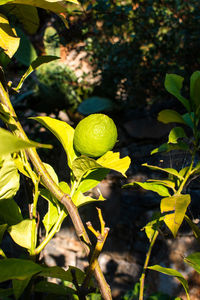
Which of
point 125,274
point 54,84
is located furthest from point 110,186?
point 54,84

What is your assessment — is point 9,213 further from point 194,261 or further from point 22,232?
point 194,261

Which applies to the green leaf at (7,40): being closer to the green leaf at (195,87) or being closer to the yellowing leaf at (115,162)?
the yellowing leaf at (115,162)

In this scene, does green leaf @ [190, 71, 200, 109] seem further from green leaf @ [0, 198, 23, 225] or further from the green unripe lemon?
green leaf @ [0, 198, 23, 225]

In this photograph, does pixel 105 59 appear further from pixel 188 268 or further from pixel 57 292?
pixel 57 292

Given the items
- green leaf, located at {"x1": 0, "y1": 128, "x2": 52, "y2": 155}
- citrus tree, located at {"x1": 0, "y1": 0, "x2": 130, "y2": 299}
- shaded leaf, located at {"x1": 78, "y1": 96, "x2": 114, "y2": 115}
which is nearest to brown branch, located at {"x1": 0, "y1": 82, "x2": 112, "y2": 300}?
citrus tree, located at {"x1": 0, "y1": 0, "x2": 130, "y2": 299}

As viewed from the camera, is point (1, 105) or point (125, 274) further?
point (125, 274)

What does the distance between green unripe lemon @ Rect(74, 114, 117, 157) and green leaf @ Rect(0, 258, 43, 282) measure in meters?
0.15

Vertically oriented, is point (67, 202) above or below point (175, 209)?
above

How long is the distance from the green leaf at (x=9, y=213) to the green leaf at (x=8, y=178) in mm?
47

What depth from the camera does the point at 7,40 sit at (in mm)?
343

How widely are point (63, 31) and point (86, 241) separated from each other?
2.24 m

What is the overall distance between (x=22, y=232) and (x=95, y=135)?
0.15 metres

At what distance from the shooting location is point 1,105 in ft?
1.06

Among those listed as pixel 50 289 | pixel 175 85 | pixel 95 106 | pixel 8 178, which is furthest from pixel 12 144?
pixel 95 106
